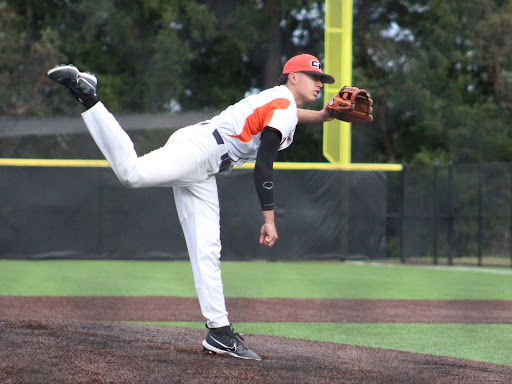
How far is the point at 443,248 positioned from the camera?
15820 millimetres

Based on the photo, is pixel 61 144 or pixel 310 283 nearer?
pixel 310 283

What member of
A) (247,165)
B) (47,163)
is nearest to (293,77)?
(247,165)

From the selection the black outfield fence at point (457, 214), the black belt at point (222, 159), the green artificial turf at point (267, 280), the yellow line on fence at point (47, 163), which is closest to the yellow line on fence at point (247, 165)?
the yellow line on fence at point (47, 163)

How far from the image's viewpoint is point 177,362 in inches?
165

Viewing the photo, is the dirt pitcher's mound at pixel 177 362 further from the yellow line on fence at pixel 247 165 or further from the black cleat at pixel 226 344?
the yellow line on fence at pixel 247 165

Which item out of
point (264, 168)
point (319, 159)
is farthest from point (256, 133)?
point (319, 159)

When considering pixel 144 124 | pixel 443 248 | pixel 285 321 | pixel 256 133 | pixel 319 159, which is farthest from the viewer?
pixel 319 159

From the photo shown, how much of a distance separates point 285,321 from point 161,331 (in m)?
1.90

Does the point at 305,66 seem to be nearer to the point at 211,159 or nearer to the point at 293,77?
the point at 293,77

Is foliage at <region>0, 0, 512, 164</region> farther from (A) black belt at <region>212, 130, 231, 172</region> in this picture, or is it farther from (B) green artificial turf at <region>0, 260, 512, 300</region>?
(A) black belt at <region>212, 130, 231, 172</region>

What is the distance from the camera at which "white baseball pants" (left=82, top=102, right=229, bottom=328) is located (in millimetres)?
4305

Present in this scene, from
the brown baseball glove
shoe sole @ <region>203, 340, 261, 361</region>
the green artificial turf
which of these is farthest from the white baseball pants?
the green artificial turf

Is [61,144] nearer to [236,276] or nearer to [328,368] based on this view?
[236,276]

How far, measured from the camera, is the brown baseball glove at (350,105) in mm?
4980
